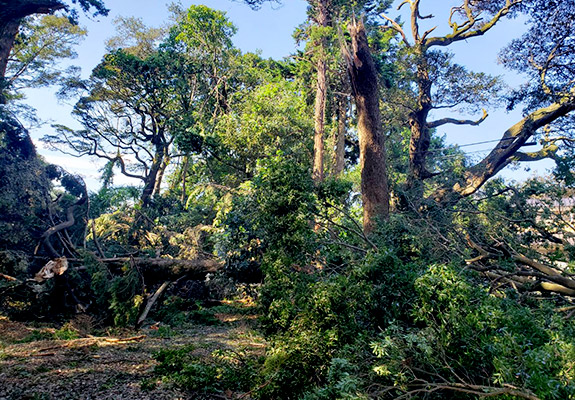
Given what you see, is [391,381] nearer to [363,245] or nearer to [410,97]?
[363,245]

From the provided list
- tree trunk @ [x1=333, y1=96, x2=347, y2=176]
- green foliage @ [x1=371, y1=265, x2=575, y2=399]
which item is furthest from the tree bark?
green foliage @ [x1=371, y1=265, x2=575, y2=399]

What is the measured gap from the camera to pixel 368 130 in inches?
310

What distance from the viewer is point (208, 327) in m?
8.90

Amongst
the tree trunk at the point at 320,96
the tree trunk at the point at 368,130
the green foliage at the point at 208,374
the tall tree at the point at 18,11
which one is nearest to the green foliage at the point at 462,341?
the green foliage at the point at 208,374

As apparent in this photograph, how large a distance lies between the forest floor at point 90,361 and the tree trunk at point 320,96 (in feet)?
19.9

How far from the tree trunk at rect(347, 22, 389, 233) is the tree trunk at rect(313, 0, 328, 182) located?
2.97 metres

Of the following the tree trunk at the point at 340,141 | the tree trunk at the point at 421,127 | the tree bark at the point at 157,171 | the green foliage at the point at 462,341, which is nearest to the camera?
the green foliage at the point at 462,341

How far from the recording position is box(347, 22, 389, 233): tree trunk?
299 inches

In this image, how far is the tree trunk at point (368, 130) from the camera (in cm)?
760

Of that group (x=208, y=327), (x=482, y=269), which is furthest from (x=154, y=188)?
→ (x=482, y=269)

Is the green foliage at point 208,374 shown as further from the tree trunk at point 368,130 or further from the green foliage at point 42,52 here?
the green foliage at point 42,52

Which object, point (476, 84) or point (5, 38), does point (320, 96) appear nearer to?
point (476, 84)

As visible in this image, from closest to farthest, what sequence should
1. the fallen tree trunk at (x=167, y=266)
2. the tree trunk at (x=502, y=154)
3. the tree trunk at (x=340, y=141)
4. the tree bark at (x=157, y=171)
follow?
the fallen tree trunk at (x=167, y=266), the tree trunk at (x=502, y=154), the tree trunk at (x=340, y=141), the tree bark at (x=157, y=171)

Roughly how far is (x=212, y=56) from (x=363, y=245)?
13.3m
